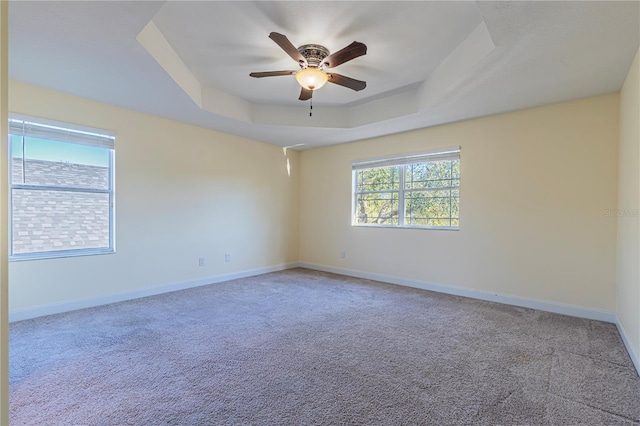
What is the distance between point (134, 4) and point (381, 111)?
3.09 metres

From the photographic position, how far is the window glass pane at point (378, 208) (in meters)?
5.07

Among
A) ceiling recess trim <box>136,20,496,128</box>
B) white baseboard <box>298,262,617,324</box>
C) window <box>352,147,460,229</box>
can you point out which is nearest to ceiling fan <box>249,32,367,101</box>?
ceiling recess trim <box>136,20,496,128</box>

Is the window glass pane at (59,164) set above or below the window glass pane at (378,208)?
above

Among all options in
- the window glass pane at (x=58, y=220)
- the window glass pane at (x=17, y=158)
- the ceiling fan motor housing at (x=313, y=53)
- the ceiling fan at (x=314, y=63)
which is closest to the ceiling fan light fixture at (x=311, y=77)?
the ceiling fan at (x=314, y=63)

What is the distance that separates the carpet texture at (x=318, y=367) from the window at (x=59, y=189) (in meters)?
0.81

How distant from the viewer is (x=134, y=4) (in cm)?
195

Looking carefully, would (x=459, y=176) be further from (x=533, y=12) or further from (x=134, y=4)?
(x=134, y=4)

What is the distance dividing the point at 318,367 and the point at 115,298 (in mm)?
3003

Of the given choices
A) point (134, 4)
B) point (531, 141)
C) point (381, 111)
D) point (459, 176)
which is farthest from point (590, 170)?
point (134, 4)

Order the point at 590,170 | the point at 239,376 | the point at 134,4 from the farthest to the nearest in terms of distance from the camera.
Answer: the point at 590,170 → the point at 239,376 → the point at 134,4

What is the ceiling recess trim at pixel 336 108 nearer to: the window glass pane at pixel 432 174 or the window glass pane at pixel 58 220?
the window glass pane at pixel 432 174

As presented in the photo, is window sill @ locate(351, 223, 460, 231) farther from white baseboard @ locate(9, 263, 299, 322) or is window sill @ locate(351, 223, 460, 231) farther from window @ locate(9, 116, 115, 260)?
window @ locate(9, 116, 115, 260)

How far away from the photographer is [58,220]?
345 centimetres

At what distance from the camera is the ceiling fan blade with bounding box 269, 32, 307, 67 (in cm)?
222
